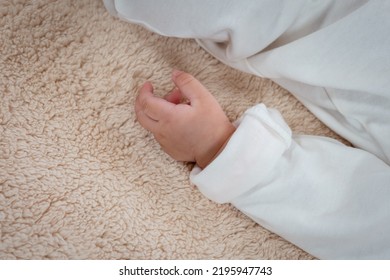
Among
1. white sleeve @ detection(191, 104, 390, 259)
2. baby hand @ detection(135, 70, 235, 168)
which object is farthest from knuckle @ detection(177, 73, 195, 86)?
white sleeve @ detection(191, 104, 390, 259)

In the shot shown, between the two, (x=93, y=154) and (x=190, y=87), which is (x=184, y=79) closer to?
(x=190, y=87)

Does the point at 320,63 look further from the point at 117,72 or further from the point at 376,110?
the point at 117,72

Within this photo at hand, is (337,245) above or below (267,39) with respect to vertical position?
below

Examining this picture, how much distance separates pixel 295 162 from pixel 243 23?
23 cm

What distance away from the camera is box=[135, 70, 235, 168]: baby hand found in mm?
689

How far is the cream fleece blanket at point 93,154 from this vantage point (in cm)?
65

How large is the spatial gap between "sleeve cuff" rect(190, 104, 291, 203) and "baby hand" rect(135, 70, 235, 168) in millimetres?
33

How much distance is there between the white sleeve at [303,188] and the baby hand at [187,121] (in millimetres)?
33

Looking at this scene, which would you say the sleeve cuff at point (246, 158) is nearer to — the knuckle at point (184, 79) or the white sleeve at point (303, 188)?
the white sleeve at point (303, 188)

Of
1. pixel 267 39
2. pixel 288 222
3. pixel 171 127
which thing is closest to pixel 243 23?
pixel 267 39

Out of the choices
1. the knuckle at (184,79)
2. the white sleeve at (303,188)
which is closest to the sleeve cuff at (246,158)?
the white sleeve at (303,188)

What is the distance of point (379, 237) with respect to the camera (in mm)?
672

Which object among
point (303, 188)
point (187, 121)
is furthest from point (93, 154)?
point (303, 188)
